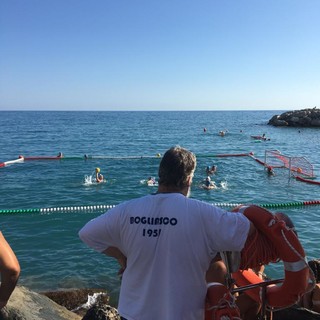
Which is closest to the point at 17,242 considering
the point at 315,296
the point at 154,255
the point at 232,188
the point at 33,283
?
the point at 33,283

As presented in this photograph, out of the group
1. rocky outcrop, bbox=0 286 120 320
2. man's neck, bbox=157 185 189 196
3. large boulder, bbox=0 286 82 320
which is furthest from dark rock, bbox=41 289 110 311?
man's neck, bbox=157 185 189 196

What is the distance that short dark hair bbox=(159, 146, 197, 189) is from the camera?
243 cm

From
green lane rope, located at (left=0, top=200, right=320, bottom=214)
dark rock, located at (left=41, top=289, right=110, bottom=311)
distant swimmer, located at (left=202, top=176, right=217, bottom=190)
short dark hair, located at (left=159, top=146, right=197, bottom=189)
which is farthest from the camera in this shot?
distant swimmer, located at (left=202, top=176, right=217, bottom=190)

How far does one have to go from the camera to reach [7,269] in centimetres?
273

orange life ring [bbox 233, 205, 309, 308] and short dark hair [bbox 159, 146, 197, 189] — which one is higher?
short dark hair [bbox 159, 146, 197, 189]

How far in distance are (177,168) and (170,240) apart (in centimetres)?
46

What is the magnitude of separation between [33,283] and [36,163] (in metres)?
19.2

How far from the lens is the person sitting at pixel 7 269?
2.69 meters

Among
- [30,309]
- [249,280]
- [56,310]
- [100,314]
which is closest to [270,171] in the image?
[56,310]

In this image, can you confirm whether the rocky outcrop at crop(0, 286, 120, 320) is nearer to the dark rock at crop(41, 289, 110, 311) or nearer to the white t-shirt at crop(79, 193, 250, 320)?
the dark rock at crop(41, 289, 110, 311)

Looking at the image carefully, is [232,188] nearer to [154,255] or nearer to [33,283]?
[33,283]

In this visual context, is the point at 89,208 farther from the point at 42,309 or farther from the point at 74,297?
the point at 42,309

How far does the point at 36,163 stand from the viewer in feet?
87.9

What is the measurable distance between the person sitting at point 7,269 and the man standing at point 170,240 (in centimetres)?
68
